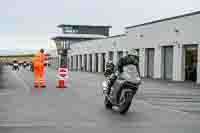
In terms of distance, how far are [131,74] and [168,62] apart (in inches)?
1069

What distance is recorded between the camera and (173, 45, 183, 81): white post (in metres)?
35.4

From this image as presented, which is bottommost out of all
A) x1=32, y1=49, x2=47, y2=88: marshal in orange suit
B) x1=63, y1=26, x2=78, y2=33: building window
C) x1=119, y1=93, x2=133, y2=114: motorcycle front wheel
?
x1=119, y1=93, x2=133, y2=114: motorcycle front wheel

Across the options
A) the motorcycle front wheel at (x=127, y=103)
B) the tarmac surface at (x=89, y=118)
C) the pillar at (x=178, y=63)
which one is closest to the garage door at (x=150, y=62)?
the pillar at (x=178, y=63)

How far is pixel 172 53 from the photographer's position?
37719 millimetres

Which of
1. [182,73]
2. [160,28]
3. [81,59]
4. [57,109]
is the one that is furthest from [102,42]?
[57,109]

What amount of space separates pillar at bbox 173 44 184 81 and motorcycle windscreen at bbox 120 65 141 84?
78.5ft

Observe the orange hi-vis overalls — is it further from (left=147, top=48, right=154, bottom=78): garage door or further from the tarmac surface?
(left=147, top=48, right=154, bottom=78): garage door

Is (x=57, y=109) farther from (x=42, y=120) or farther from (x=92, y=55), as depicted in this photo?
(x=92, y=55)

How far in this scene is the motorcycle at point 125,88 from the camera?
11.8m

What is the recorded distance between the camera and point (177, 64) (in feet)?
118

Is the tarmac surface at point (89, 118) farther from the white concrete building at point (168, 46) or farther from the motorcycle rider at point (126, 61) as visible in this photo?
the white concrete building at point (168, 46)

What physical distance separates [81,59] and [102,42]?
18.7m

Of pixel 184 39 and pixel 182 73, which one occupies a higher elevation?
pixel 184 39

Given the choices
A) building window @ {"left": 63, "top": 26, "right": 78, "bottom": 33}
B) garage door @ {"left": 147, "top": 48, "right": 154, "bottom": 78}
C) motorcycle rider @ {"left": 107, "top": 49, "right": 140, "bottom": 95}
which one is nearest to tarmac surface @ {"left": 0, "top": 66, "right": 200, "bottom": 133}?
motorcycle rider @ {"left": 107, "top": 49, "right": 140, "bottom": 95}
